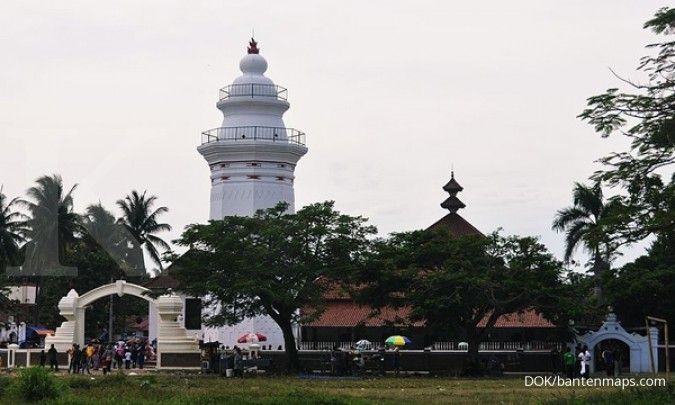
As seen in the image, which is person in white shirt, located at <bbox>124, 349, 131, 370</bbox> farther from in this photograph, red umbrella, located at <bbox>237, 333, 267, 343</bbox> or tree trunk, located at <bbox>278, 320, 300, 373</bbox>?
red umbrella, located at <bbox>237, 333, 267, 343</bbox>

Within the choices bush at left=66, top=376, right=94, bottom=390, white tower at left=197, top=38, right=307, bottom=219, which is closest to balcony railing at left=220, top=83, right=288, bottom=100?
white tower at left=197, top=38, right=307, bottom=219

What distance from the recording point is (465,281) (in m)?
53.0

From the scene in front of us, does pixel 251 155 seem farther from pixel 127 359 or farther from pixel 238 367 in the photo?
pixel 238 367

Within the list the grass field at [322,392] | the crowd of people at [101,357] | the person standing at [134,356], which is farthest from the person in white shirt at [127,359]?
the grass field at [322,392]

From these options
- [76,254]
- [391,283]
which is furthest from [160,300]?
→ [76,254]

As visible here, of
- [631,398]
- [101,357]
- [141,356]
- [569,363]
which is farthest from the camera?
[141,356]

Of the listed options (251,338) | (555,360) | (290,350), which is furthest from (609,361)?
(251,338)

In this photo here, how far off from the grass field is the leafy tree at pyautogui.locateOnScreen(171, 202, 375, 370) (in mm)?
6484

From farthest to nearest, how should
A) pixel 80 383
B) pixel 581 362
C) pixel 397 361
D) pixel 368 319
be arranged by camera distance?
→ pixel 368 319, pixel 397 361, pixel 581 362, pixel 80 383

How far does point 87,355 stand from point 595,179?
1061 inches

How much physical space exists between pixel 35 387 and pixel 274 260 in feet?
76.4

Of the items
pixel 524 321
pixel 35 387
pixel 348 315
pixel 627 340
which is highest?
pixel 348 315

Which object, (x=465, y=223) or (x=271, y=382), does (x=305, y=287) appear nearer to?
(x=271, y=382)

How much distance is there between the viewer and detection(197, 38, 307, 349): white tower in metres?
72.2
